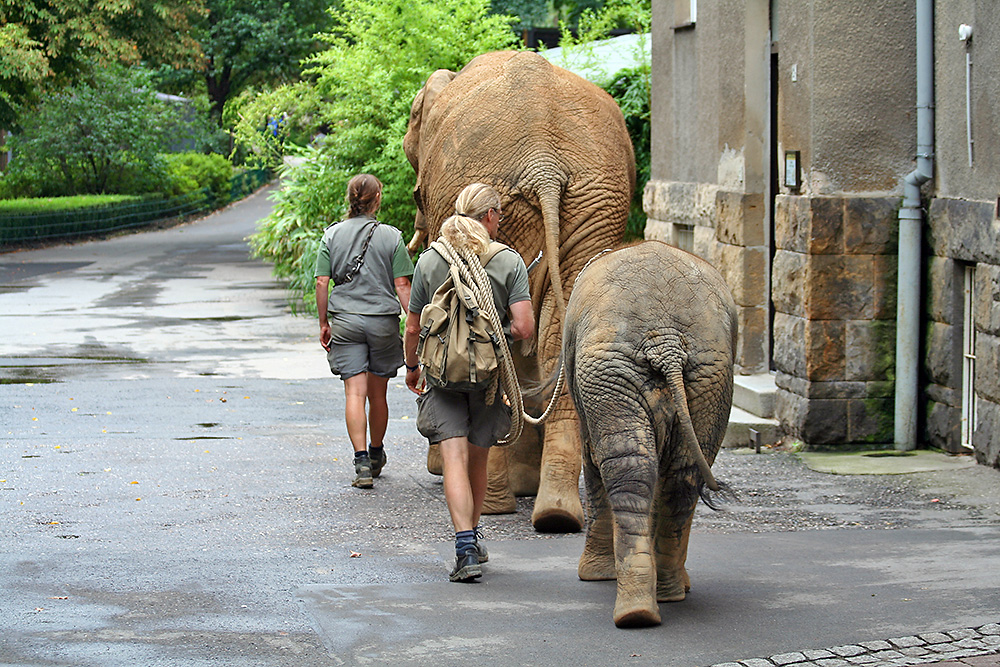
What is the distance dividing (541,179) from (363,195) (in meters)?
1.32

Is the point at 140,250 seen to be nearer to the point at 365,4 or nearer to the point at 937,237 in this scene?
the point at 365,4

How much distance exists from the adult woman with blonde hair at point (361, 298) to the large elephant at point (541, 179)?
42 centimetres

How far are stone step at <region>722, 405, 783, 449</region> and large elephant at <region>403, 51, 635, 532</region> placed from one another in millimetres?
2091

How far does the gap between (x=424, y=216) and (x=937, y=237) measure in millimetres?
3348

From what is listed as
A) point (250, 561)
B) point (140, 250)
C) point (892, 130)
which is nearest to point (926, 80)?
point (892, 130)

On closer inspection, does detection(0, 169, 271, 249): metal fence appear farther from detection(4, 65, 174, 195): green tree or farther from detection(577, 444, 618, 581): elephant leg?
detection(577, 444, 618, 581): elephant leg

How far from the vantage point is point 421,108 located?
8828mm

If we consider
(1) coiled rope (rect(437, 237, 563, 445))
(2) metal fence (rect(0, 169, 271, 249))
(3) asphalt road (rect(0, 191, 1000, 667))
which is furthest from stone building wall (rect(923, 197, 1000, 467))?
(2) metal fence (rect(0, 169, 271, 249))

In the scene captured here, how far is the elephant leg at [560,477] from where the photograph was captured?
22.7ft

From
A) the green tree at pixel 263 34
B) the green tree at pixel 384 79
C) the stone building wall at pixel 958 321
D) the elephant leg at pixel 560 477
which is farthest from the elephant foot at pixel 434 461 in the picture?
the green tree at pixel 263 34

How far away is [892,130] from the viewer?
884cm

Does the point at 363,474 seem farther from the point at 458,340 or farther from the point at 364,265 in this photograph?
the point at 458,340

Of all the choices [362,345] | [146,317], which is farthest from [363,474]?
[146,317]

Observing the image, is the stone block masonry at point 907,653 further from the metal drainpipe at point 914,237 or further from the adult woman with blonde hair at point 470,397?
the metal drainpipe at point 914,237
